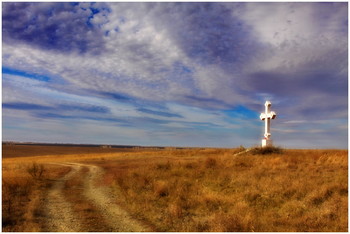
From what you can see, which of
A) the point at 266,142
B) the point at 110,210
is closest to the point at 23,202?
the point at 110,210

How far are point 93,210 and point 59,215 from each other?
1204 millimetres

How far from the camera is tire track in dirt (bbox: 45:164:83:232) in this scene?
935cm

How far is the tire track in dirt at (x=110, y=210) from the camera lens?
9.50 m

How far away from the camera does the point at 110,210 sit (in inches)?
447

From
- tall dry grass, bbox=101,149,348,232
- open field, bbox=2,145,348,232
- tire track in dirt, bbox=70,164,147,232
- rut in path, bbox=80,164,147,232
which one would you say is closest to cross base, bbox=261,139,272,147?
tall dry grass, bbox=101,149,348,232

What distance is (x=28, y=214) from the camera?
10344mm

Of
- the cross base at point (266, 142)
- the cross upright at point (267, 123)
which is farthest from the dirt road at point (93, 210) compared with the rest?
the cross upright at point (267, 123)

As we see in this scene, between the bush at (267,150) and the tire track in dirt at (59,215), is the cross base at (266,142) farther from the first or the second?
the tire track in dirt at (59,215)

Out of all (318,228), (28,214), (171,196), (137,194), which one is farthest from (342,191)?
(28,214)

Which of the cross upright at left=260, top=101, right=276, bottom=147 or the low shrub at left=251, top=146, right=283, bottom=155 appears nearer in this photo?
the low shrub at left=251, top=146, right=283, bottom=155

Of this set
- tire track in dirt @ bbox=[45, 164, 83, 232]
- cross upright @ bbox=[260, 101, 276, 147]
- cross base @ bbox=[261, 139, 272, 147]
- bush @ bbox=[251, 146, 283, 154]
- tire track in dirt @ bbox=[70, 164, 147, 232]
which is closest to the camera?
tire track in dirt @ bbox=[45, 164, 83, 232]

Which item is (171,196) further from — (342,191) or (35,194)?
(342,191)

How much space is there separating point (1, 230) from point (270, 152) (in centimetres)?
2253

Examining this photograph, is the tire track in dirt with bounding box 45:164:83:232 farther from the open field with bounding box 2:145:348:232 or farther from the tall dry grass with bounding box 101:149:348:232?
the tall dry grass with bounding box 101:149:348:232
